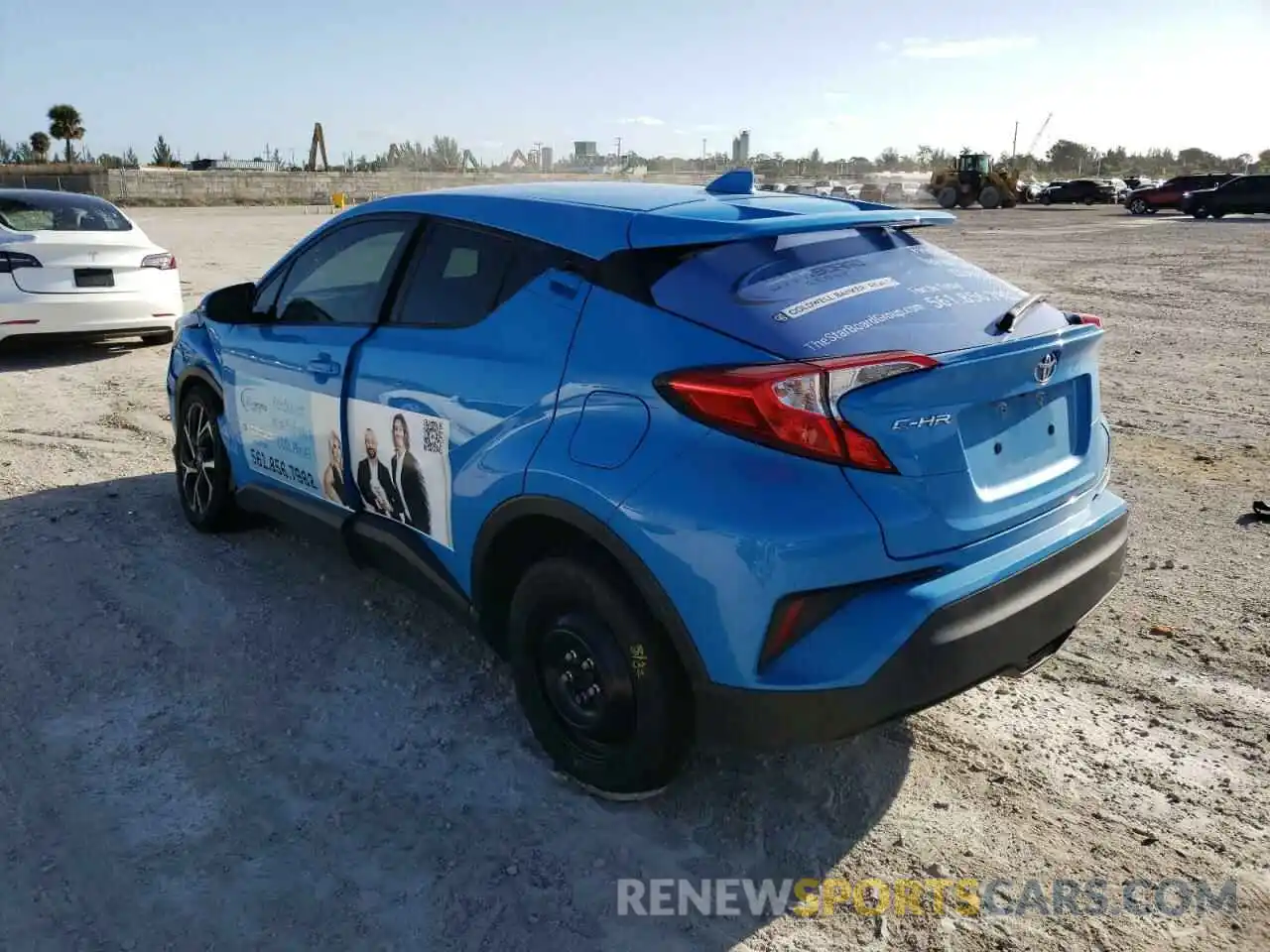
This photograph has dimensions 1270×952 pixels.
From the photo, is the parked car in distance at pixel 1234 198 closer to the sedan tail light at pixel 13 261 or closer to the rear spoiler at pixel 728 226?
the sedan tail light at pixel 13 261

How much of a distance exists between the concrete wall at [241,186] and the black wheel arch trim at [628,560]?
152 ft

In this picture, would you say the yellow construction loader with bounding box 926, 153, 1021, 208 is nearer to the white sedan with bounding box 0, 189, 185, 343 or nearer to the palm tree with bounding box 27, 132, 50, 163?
the white sedan with bounding box 0, 189, 185, 343

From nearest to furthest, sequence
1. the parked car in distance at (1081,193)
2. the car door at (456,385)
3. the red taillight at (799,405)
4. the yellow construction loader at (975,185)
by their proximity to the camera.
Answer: the red taillight at (799,405)
the car door at (456,385)
the yellow construction loader at (975,185)
the parked car in distance at (1081,193)

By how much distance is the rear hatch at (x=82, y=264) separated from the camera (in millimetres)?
8625

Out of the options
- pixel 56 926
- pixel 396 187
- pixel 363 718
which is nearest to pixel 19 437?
pixel 363 718

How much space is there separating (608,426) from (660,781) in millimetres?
1021

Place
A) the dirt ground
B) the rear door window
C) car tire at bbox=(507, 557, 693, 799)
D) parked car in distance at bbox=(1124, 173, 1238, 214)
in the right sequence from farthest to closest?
parked car in distance at bbox=(1124, 173, 1238, 214), the rear door window, car tire at bbox=(507, 557, 693, 799), the dirt ground

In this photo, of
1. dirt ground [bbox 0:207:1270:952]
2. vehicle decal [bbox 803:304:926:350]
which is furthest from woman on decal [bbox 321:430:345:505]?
vehicle decal [bbox 803:304:926:350]

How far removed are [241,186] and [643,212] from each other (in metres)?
60.9

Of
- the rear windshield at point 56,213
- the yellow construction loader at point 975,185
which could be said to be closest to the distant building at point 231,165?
the yellow construction loader at point 975,185

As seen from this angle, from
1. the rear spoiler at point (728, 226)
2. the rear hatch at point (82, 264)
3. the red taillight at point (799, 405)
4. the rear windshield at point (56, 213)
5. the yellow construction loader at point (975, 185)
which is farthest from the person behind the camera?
the yellow construction loader at point (975, 185)

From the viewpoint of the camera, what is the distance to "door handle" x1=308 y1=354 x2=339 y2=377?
3.81 meters

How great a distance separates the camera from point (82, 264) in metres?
8.85

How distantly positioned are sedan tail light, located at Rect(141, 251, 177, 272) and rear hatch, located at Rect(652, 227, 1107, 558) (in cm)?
814
